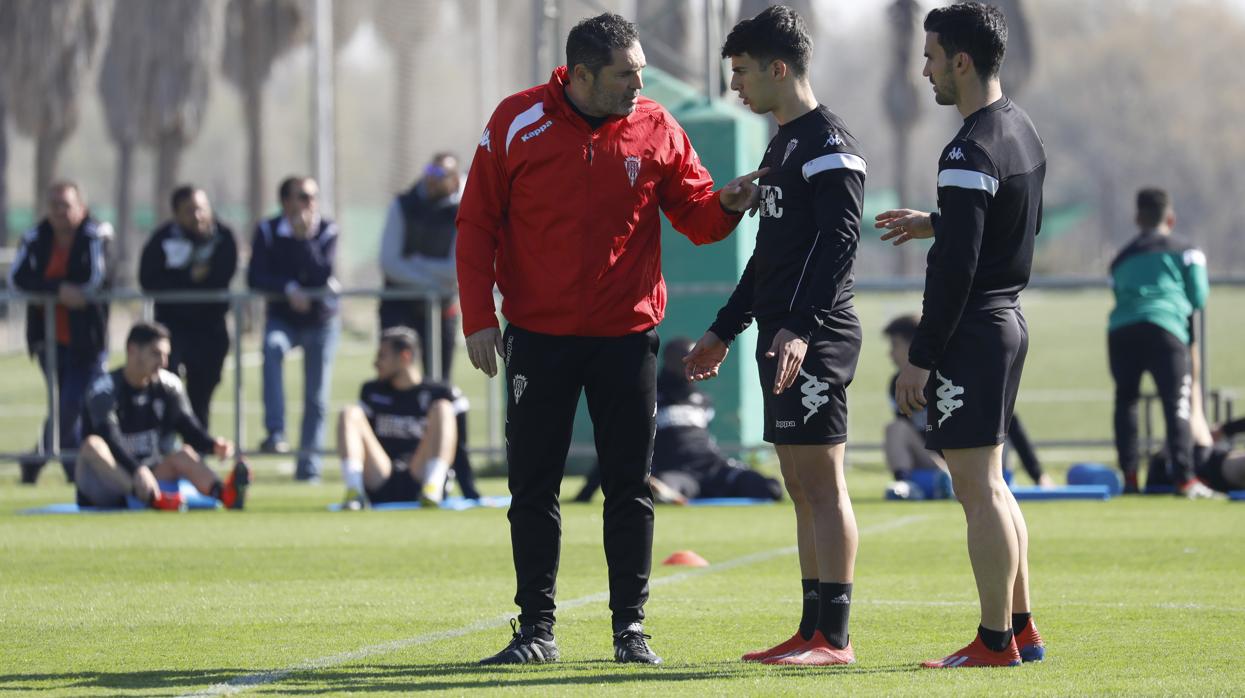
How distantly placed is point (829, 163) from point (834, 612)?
145 cm

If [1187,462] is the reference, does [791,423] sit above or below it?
above

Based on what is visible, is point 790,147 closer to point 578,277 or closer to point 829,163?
point 829,163

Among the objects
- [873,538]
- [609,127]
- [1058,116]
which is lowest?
[873,538]

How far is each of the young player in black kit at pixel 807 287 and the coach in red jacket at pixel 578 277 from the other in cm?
20

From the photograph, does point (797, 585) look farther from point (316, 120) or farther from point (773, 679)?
point (316, 120)

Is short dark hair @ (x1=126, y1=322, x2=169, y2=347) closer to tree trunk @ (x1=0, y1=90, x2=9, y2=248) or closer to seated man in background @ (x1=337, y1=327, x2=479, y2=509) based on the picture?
seated man in background @ (x1=337, y1=327, x2=479, y2=509)

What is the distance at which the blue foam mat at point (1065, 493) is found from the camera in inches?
514

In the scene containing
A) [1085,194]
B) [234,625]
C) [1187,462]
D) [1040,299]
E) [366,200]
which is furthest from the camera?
[366,200]

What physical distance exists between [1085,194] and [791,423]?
91090 millimetres

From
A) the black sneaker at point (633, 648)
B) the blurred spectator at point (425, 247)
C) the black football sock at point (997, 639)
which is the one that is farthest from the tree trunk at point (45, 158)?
the black football sock at point (997, 639)

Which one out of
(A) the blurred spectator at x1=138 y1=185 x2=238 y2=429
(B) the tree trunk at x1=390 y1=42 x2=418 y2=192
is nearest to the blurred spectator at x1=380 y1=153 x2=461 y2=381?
(A) the blurred spectator at x1=138 y1=185 x2=238 y2=429

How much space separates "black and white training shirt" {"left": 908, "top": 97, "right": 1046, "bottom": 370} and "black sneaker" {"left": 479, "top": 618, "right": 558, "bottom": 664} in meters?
1.55

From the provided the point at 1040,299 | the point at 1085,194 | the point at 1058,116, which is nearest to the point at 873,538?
the point at 1040,299

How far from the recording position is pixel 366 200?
369 feet
